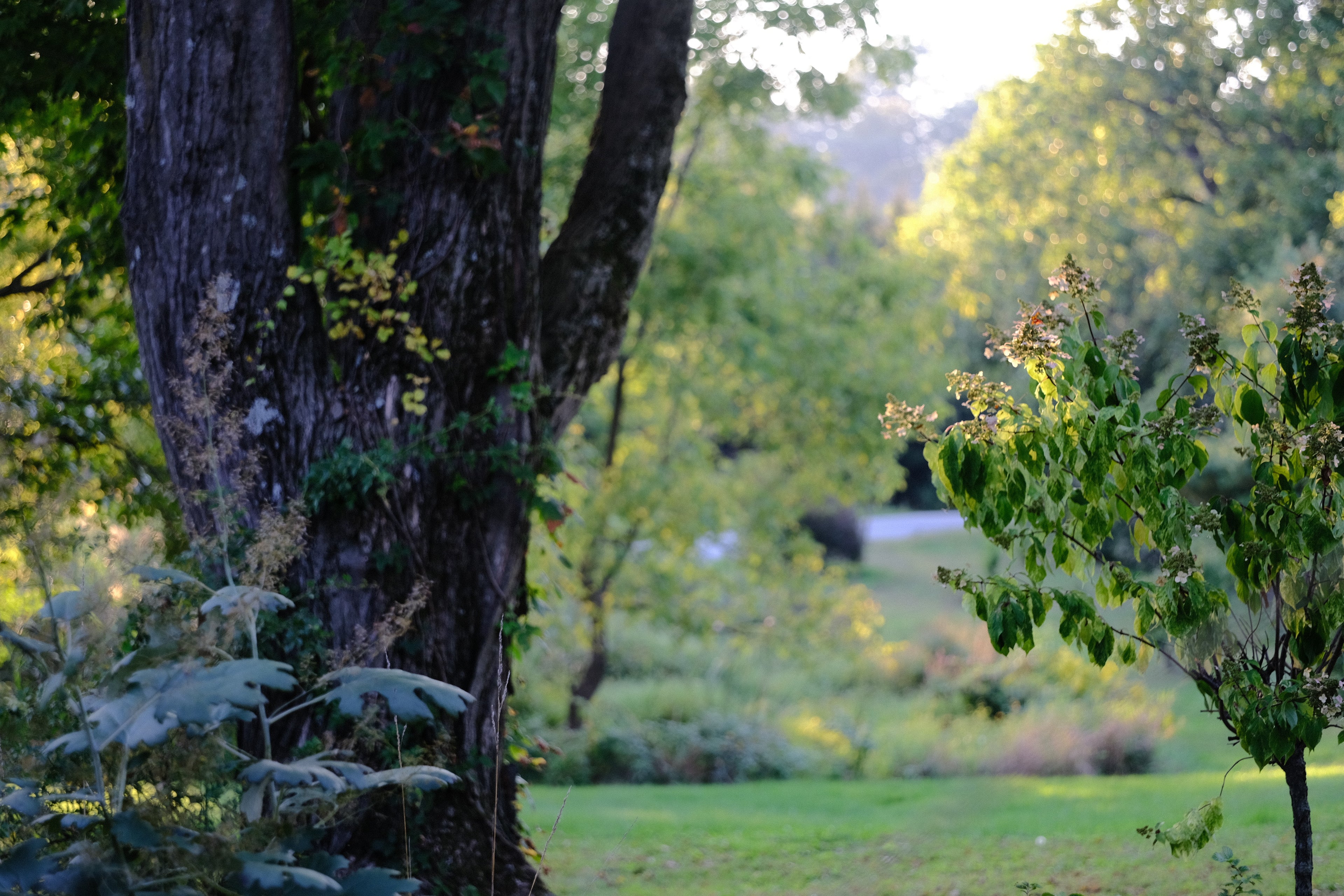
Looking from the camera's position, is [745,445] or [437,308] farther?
[745,445]

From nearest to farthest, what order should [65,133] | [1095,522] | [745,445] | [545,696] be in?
[1095,522], [65,133], [545,696], [745,445]

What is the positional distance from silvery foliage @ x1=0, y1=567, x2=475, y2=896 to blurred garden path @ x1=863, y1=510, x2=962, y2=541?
2545cm

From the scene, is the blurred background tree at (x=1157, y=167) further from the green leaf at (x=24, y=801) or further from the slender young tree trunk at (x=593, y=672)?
the green leaf at (x=24, y=801)

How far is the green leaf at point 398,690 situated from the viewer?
2682 mm

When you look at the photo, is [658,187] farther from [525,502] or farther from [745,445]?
[745,445]

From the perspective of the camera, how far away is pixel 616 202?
5.00m

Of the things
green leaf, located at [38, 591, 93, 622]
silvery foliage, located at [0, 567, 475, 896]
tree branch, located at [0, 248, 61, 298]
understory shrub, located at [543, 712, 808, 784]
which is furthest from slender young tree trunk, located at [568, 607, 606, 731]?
green leaf, located at [38, 591, 93, 622]

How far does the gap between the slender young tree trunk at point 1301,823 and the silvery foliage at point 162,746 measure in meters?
2.19

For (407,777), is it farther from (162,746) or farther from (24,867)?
(24,867)

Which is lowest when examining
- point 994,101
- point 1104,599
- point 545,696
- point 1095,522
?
point 545,696

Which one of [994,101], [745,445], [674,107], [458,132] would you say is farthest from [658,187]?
[994,101]

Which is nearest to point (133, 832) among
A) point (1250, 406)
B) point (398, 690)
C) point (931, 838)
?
point (398, 690)

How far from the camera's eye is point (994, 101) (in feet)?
71.7

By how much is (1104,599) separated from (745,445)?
1136cm
